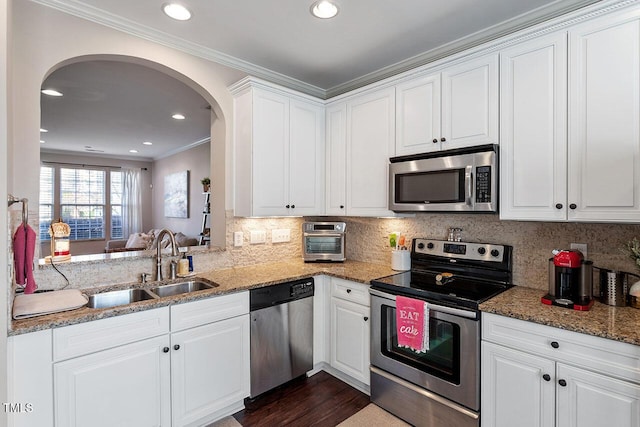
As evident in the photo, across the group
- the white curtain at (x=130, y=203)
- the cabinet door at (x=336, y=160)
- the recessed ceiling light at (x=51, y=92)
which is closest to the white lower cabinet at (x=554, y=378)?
the cabinet door at (x=336, y=160)

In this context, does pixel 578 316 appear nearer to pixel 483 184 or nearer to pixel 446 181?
pixel 483 184

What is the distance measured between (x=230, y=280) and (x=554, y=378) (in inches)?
77.4

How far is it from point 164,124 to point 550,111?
4878mm

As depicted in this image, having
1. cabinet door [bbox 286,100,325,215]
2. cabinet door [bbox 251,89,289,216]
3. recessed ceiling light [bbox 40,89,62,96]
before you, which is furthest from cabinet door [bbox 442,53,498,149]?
recessed ceiling light [bbox 40,89,62,96]

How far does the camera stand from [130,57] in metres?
2.27

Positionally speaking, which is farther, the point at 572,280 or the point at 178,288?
the point at 178,288

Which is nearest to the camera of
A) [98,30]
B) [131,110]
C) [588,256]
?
[588,256]

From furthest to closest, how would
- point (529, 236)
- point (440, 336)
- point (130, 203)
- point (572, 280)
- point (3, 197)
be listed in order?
1. point (130, 203)
2. point (529, 236)
3. point (440, 336)
4. point (572, 280)
5. point (3, 197)

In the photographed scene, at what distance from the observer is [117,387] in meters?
1.70

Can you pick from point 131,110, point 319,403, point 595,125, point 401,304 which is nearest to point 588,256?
point 595,125

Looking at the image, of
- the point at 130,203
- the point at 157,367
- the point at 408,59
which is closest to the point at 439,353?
the point at 157,367

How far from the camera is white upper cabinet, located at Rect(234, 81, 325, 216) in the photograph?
102 inches

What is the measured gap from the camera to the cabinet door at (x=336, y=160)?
Answer: 292 cm

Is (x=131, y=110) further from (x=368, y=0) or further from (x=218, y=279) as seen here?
(x=368, y=0)
